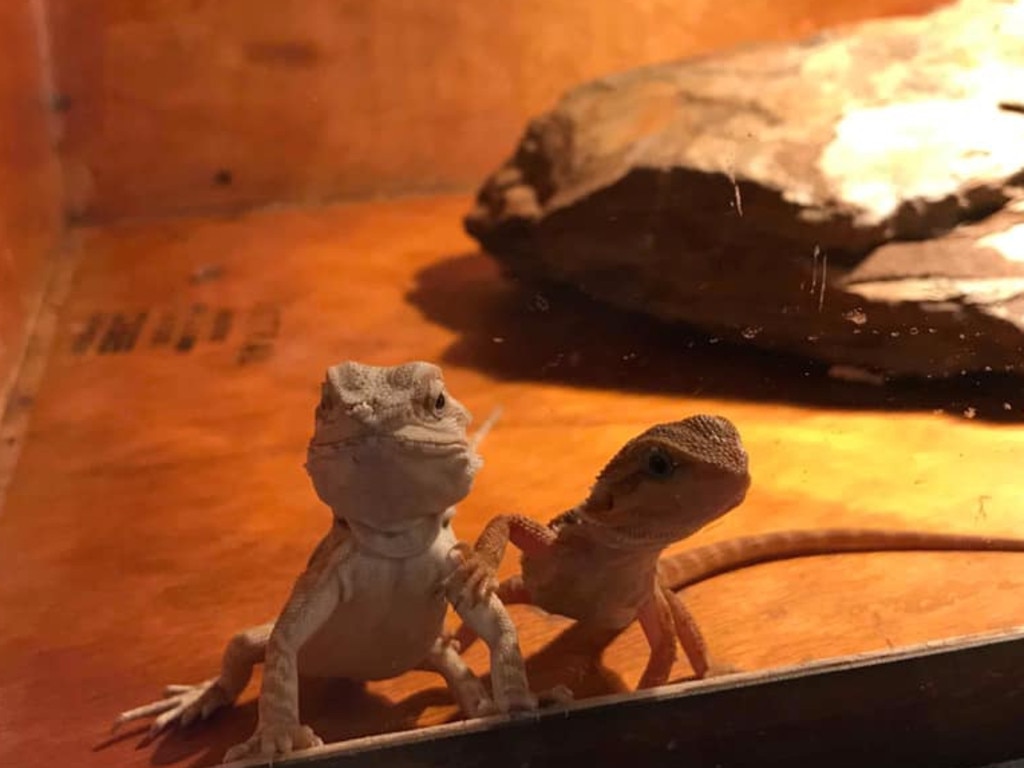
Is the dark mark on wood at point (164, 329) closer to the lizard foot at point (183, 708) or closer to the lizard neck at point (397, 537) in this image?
the lizard foot at point (183, 708)

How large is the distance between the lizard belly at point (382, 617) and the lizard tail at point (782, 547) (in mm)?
419

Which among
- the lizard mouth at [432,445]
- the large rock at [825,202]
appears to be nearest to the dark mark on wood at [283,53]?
the large rock at [825,202]

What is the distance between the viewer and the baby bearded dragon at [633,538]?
4.13 ft

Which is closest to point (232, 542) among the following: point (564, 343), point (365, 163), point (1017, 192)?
point (564, 343)

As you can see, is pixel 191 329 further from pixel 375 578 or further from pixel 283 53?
pixel 375 578

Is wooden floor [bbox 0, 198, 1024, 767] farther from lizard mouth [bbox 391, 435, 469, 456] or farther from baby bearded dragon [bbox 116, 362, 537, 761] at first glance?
lizard mouth [bbox 391, 435, 469, 456]

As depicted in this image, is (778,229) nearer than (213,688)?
No

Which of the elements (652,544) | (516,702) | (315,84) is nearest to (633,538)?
(652,544)

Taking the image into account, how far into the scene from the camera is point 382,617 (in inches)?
52.1

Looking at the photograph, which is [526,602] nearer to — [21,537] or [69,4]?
[21,537]

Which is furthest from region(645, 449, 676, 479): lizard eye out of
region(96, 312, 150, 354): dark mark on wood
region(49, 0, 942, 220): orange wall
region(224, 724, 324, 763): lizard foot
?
region(49, 0, 942, 220): orange wall

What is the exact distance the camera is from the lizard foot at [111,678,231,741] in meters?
1.42

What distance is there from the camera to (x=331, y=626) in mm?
1325

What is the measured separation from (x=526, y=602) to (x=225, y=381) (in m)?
0.98
